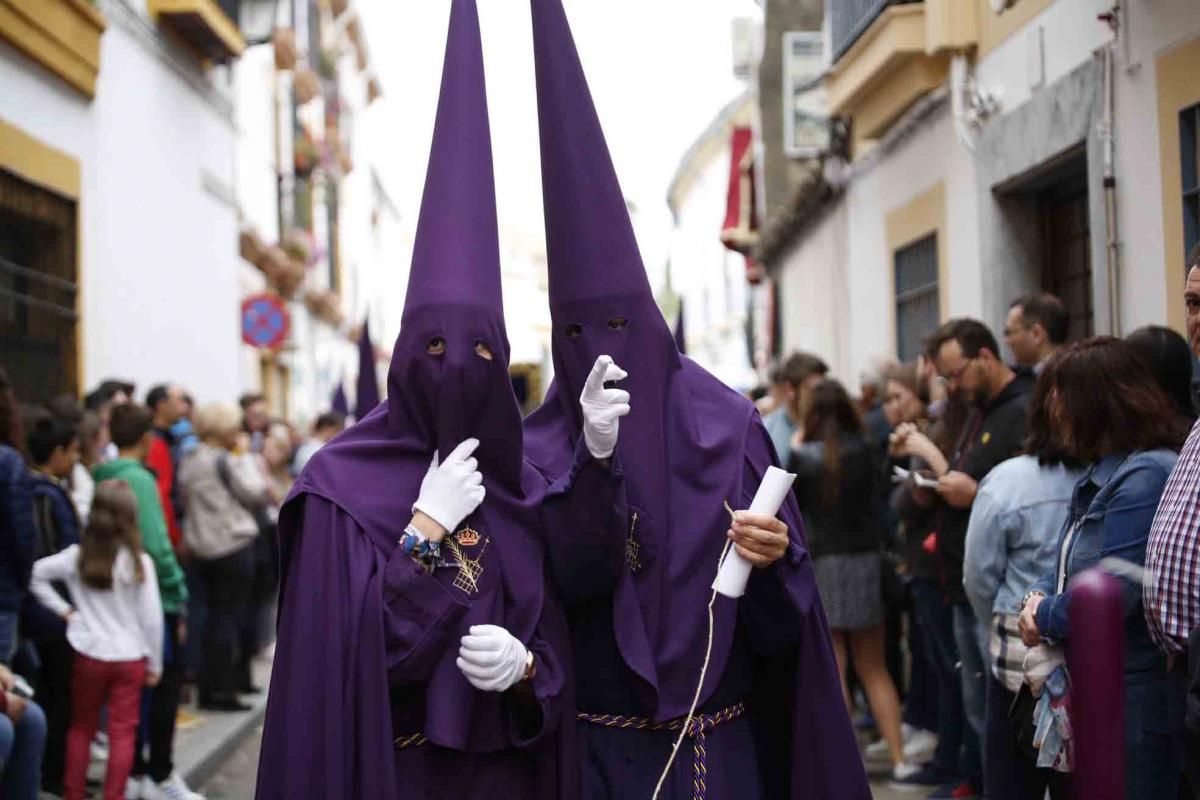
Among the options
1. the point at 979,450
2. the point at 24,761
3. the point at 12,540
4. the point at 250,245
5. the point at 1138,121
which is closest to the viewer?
the point at 24,761

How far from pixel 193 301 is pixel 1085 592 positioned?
15.7 m

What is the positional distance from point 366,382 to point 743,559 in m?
9.11

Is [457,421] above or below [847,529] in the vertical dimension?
above

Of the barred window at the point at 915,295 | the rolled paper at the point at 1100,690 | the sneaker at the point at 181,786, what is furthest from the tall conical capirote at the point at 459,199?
the barred window at the point at 915,295

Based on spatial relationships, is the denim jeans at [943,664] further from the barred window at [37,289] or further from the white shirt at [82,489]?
the barred window at [37,289]

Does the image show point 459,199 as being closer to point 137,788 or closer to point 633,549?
point 633,549

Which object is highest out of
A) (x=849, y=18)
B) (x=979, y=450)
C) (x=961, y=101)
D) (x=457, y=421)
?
(x=849, y=18)

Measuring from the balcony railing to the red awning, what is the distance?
32.1 ft

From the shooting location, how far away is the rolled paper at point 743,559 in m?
3.86

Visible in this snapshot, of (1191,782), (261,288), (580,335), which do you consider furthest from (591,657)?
(261,288)

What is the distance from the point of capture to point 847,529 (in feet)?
27.0

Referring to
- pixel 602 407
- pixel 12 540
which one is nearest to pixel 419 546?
pixel 602 407

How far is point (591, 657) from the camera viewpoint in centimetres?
405

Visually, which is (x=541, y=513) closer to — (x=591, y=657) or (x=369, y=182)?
(x=591, y=657)
